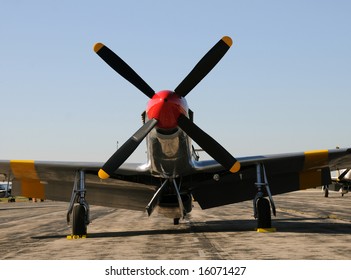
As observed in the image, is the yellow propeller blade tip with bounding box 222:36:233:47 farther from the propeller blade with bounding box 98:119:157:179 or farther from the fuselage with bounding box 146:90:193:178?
the propeller blade with bounding box 98:119:157:179

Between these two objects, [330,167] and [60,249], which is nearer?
[60,249]

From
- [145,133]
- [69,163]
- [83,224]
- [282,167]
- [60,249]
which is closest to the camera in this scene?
[60,249]

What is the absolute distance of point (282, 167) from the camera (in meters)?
19.9

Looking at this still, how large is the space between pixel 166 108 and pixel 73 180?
7666 mm

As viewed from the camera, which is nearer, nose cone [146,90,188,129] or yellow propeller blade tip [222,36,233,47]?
nose cone [146,90,188,129]

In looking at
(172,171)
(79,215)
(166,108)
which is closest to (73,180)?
(79,215)

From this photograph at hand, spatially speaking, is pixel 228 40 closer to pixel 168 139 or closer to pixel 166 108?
pixel 166 108

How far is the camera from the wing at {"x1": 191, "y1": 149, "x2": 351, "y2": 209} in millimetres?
18500

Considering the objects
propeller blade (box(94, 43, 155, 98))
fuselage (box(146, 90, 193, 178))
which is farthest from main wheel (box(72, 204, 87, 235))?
propeller blade (box(94, 43, 155, 98))

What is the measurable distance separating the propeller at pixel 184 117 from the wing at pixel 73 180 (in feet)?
8.11

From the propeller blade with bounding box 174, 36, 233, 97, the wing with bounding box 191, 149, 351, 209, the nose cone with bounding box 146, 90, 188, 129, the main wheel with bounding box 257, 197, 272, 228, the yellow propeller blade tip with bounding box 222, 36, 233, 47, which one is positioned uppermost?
the yellow propeller blade tip with bounding box 222, 36, 233, 47
